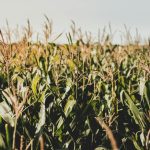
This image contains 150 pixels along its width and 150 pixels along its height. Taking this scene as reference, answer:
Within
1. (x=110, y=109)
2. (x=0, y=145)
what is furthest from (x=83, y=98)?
(x=0, y=145)

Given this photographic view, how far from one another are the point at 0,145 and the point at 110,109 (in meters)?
1.35

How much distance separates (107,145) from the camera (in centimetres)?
226

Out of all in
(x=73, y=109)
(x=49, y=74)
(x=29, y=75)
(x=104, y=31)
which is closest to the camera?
(x=73, y=109)

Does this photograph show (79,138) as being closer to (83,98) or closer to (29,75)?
(83,98)

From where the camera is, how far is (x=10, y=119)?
1.72 metres

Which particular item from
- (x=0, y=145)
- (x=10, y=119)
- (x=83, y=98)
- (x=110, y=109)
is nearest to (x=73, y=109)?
(x=110, y=109)

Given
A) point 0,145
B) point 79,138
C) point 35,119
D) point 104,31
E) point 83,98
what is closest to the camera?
point 0,145

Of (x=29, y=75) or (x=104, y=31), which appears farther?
(x=104, y=31)

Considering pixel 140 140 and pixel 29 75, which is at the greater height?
pixel 29 75

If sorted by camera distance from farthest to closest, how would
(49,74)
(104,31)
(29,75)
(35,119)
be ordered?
(104,31)
(49,74)
(29,75)
(35,119)

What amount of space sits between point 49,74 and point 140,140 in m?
1.71

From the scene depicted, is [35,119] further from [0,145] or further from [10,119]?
[0,145]

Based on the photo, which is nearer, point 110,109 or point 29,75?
point 110,109

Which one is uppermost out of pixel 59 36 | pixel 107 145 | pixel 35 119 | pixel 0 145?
pixel 59 36
